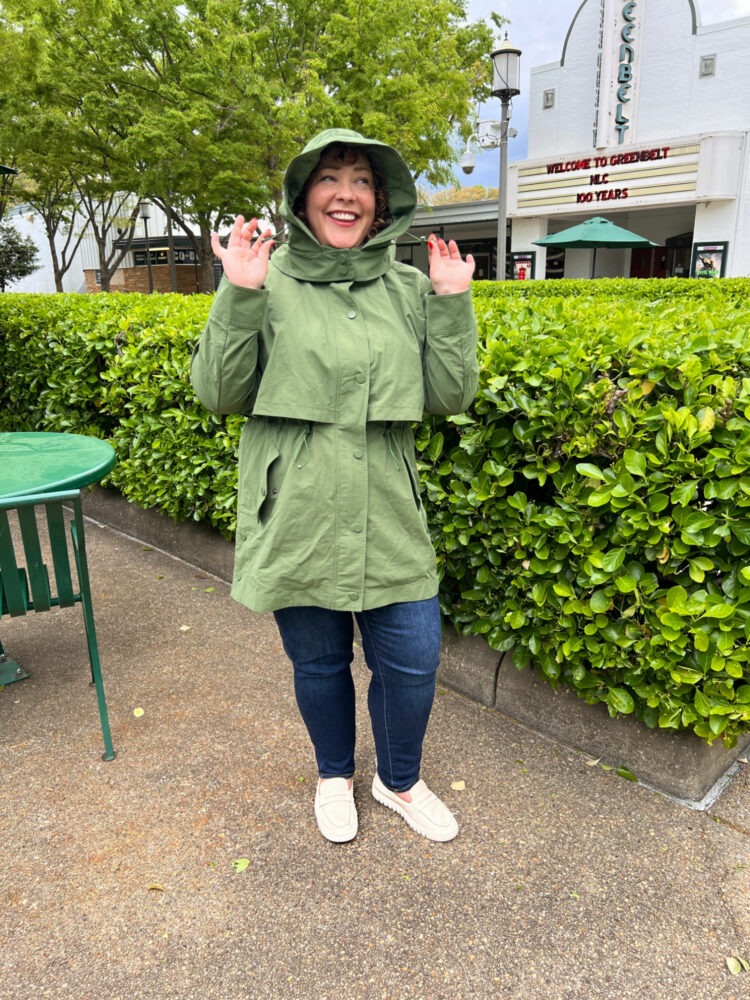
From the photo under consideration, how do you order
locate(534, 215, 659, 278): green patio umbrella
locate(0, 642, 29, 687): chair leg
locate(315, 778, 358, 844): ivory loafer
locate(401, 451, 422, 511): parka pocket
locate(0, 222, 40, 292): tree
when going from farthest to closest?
locate(0, 222, 40, 292): tree
locate(534, 215, 659, 278): green patio umbrella
locate(0, 642, 29, 687): chair leg
locate(315, 778, 358, 844): ivory loafer
locate(401, 451, 422, 511): parka pocket

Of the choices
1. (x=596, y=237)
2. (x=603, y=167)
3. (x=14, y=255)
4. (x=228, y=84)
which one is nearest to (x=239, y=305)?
(x=596, y=237)

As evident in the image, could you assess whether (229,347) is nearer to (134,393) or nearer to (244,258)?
(244,258)

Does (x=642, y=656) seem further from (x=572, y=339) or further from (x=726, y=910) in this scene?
(x=572, y=339)

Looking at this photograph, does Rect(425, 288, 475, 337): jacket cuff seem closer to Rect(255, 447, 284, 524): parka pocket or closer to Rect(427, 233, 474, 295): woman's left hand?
Rect(427, 233, 474, 295): woman's left hand

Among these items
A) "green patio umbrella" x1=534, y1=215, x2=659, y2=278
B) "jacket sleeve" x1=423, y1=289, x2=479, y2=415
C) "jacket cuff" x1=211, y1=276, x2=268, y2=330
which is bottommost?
"jacket sleeve" x1=423, y1=289, x2=479, y2=415

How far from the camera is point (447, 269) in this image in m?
2.03

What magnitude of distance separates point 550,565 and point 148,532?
10.6 ft

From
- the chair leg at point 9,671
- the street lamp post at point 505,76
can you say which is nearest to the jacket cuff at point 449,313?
the chair leg at point 9,671

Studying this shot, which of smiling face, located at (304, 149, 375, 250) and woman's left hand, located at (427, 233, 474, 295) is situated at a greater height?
smiling face, located at (304, 149, 375, 250)

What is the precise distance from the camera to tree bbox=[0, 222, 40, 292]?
33.3 m

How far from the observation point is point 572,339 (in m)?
2.63

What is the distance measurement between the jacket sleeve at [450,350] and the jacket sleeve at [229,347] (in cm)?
49

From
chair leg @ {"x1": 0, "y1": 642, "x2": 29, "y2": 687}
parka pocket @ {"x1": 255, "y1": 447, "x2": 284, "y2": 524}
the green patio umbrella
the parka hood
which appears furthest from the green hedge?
the green patio umbrella

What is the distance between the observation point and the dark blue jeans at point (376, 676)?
2.14m
